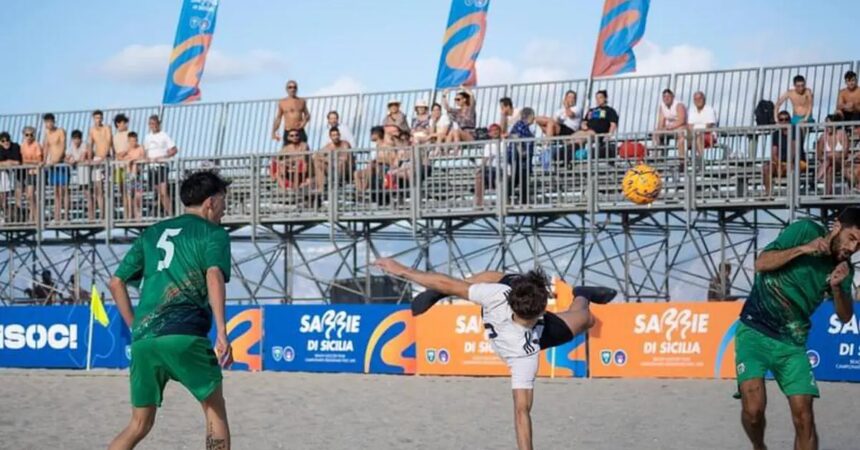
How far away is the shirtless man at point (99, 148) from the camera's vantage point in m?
25.1

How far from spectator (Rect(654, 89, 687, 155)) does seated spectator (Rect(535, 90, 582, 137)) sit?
117 cm

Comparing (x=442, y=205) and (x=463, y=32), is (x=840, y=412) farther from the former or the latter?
(x=463, y=32)

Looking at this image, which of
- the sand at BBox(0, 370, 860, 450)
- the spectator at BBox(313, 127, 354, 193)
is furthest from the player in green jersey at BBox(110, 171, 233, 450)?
the spectator at BBox(313, 127, 354, 193)

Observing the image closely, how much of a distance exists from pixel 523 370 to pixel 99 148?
17257 mm

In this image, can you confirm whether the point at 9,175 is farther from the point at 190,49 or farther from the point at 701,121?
the point at 701,121

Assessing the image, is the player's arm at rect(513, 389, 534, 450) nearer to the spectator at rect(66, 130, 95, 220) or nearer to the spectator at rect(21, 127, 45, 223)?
the spectator at rect(66, 130, 95, 220)

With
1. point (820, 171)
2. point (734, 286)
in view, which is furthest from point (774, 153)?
point (734, 286)

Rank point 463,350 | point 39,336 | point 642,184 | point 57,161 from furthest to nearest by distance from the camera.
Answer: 1. point 57,161
2. point 39,336
3. point 642,184
4. point 463,350

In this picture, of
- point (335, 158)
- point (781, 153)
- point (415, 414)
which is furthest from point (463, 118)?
point (415, 414)

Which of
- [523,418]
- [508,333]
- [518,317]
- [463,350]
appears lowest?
[463,350]

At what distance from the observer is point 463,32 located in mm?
23797

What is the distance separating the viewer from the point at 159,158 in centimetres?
2467

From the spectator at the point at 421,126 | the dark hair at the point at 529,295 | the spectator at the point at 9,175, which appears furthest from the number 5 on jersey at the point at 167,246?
the spectator at the point at 9,175

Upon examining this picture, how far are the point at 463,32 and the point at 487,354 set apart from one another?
5.92 m
